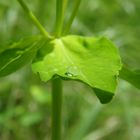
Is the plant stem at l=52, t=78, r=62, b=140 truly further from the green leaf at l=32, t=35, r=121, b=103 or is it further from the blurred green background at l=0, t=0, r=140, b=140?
the blurred green background at l=0, t=0, r=140, b=140

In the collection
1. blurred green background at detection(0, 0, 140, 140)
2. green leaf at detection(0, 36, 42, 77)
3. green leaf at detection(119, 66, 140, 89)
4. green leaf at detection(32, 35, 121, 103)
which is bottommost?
blurred green background at detection(0, 0, 140, 140)

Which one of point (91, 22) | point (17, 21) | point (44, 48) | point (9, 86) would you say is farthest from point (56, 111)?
point (91, 22)

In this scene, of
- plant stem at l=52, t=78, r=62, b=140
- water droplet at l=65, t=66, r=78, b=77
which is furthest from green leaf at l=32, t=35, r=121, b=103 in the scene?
plant stem at l=52, t=78, r=62, b=140

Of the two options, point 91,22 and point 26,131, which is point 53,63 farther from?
point 91,22

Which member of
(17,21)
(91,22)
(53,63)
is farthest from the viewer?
(91,22)

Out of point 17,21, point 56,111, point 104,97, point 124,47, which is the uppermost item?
point 104,97

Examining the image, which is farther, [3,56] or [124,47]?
[124,47]

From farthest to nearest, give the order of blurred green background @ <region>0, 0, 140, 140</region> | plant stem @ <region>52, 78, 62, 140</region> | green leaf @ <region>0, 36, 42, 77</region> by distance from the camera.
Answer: blurred green background @ <region>0, 0, 140, 140</region>
plant stem @ <region>52, 78, 62, 140</region>
green leaf @ <region>0, 36, 42, 77</region>
